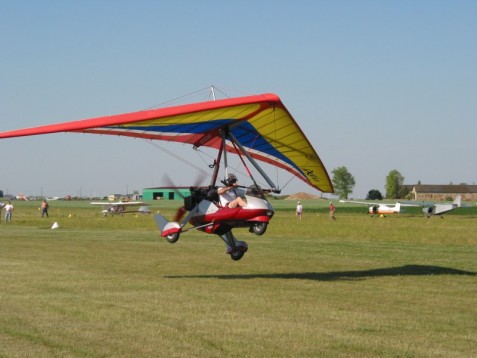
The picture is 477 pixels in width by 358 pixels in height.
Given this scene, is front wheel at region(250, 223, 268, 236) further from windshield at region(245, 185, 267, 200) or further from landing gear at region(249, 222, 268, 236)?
windshield at region(245, 185, 267, 200)

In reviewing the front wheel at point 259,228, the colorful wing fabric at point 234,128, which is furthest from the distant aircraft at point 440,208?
the front wheel at point 259,228

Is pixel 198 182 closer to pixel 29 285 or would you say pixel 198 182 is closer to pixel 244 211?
pixel 244 211

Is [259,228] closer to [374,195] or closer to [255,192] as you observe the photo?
[255,192]

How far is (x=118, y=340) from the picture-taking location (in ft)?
28.9

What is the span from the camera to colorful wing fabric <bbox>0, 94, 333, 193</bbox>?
14.5 m

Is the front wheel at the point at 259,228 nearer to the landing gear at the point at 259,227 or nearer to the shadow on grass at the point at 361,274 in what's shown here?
the landing gear at the point at 259,227

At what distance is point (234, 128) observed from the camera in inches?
685

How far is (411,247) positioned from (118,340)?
20.6m

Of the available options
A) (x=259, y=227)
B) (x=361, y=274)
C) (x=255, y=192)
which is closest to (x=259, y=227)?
(x=259, y=227)

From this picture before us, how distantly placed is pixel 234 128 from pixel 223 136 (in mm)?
440

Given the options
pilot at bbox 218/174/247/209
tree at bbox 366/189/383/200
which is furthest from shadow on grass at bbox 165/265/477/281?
tree at bbox 366/189/383/200

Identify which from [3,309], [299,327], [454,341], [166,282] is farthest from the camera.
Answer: [166,282]

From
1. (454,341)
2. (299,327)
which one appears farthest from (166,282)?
(454,341)

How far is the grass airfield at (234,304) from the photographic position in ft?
28.3
